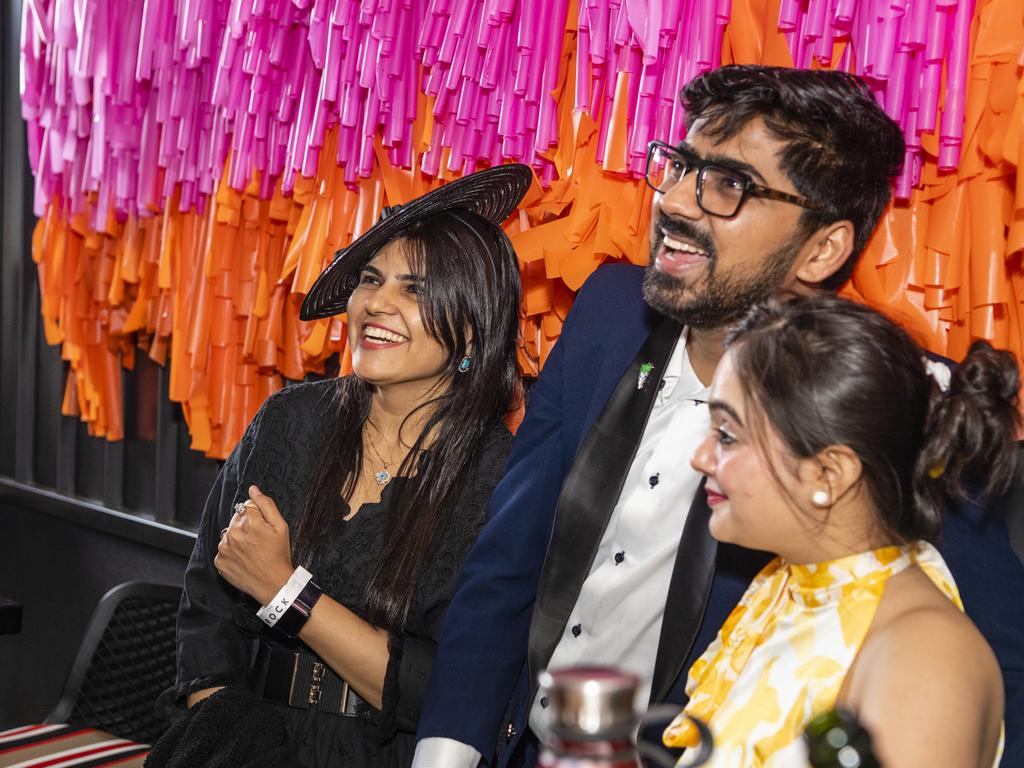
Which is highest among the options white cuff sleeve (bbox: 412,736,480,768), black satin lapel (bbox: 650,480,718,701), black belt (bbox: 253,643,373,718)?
black satin lapel (bbox: 650,480,718,701)

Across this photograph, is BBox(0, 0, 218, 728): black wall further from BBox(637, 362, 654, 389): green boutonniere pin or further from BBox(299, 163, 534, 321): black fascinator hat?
BBox(637, 362, 654, 389): green boutonniere pin

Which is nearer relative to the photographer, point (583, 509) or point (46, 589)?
point (583, 509)

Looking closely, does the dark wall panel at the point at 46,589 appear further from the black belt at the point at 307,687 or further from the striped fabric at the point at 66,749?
the black belt at the point at 307,687

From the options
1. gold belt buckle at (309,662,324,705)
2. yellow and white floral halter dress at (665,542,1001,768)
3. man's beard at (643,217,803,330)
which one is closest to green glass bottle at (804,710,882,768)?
yellow and white floral halter dress at (665,542,1001,768)

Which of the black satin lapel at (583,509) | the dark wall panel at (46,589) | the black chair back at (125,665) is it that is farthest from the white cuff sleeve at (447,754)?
the dark wall panel at (46,589)

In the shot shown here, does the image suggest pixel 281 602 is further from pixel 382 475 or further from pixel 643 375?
pixel 643 375

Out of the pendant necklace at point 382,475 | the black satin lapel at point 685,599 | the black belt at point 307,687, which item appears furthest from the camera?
the pendant necklace at point 382,475

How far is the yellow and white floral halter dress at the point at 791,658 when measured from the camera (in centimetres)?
98

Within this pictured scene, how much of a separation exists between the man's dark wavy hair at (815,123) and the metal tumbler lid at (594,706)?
0.89 metres

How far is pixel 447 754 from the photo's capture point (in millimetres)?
1469

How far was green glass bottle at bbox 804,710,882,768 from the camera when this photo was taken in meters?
0.66

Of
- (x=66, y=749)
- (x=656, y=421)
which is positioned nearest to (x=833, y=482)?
(x=656, y=421)

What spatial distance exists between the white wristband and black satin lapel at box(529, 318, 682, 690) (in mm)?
433

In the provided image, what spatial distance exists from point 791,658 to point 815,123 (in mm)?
668
